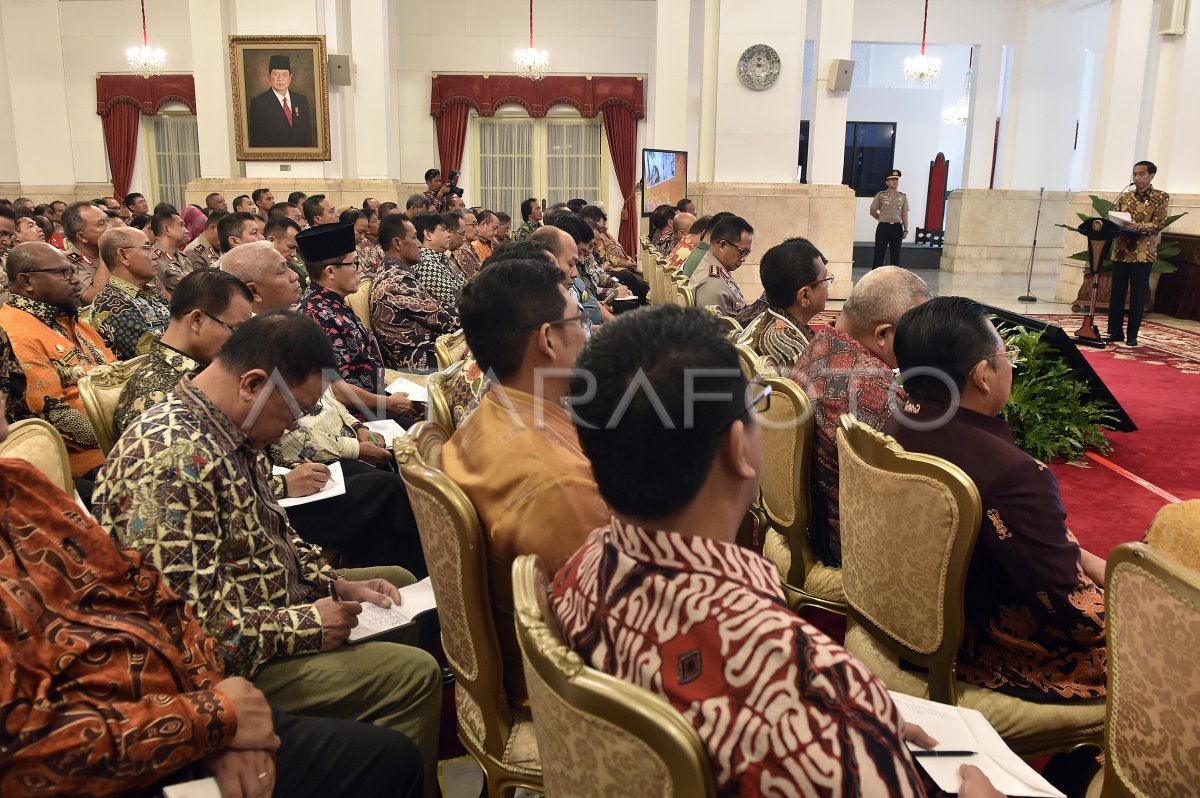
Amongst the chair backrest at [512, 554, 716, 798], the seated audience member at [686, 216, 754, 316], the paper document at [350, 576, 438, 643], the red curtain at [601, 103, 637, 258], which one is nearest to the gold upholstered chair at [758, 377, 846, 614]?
the paper document at [350, 576, 438, 643]

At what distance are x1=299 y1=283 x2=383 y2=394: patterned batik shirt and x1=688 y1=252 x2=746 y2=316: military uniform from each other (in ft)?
5.91

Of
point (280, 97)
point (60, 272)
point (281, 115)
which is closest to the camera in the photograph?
point (60, 272)

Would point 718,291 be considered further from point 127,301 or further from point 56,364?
point 56,364

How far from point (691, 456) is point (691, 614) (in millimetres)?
183

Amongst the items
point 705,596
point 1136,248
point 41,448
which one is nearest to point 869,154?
point 1136,248

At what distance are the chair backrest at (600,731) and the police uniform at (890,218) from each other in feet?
40.1

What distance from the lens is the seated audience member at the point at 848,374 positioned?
232cm

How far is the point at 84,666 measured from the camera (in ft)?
3.96

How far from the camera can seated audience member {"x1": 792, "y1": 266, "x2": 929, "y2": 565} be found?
232 cm

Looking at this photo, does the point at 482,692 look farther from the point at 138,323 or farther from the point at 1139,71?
the point at 1139,71

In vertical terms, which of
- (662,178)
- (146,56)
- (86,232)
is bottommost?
(86,232)

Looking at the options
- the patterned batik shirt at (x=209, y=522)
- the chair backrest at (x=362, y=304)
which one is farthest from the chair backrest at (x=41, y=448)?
the chair backrest at (x=362, y=304)

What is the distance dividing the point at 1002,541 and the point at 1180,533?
1.20 ft

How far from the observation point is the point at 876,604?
71.7 inches
